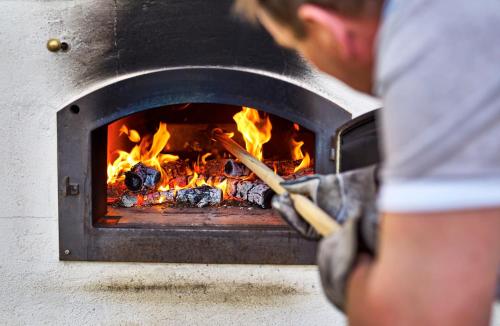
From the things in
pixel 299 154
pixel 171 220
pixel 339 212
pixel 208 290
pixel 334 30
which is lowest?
pixel 208 290

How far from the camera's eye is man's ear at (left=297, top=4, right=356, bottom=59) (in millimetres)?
521

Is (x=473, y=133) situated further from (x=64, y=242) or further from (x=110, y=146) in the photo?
(x=110, y=146)

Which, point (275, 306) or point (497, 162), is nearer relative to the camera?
point (497, 162)

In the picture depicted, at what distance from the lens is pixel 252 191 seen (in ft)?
6.04

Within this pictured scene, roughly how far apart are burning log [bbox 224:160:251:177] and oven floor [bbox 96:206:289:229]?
0.22m

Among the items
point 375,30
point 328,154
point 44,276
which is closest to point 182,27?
point 328,154

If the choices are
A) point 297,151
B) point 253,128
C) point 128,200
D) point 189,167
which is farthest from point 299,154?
point 128,200

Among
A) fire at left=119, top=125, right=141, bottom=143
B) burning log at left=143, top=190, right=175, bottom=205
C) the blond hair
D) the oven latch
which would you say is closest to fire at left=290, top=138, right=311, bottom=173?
→ burning log at left=143, top=190, right=175, bottom=205

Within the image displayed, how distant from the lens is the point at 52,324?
1.60 m

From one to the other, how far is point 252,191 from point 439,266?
1433 millimetres

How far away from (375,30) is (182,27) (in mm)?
1101

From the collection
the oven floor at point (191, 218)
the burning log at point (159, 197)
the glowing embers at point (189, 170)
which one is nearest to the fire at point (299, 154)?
the glowing embers at point (189, 170)

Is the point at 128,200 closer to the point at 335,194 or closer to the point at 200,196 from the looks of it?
the point at 200,196

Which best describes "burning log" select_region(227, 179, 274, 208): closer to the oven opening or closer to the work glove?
the oven opening
